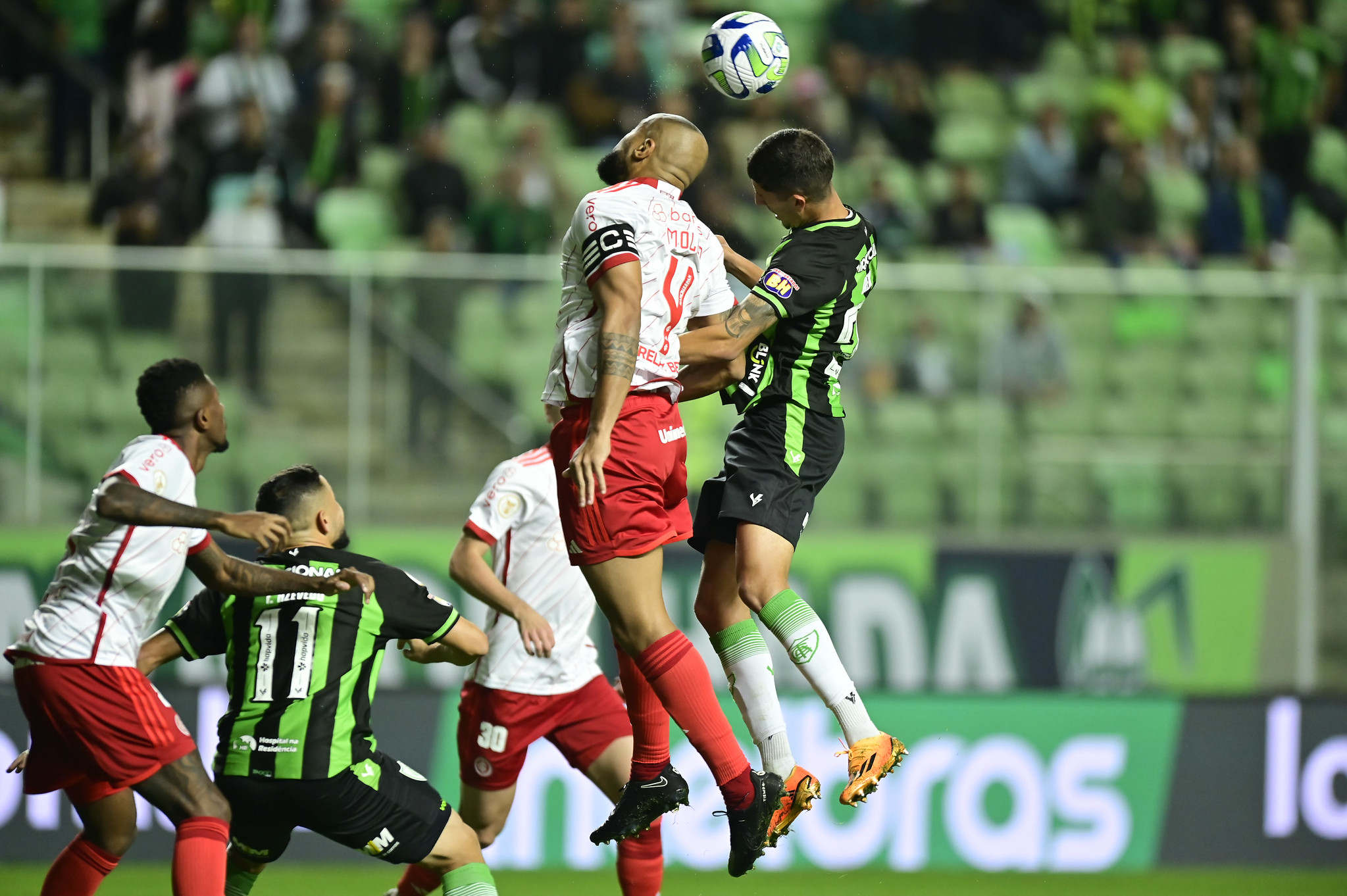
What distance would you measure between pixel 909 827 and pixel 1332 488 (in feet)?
13.8

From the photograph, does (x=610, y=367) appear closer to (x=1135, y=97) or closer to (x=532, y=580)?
(x=532, y=580)

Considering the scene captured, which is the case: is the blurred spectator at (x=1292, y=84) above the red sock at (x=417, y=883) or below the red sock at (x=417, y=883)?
above

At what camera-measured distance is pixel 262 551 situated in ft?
16.0

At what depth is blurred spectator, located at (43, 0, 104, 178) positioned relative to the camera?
1257 cm

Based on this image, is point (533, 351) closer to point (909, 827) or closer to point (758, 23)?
point (909, 827)

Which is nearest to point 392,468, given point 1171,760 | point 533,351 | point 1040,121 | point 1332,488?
point 533,351

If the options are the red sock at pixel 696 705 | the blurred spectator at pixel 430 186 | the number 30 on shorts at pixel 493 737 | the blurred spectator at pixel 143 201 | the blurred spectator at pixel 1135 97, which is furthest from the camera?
the blurred spectator at pixel 1135 97

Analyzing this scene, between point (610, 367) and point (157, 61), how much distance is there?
8792 mm

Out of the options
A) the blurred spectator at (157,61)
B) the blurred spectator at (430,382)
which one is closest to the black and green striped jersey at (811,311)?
the blurred spectator at (430,382)

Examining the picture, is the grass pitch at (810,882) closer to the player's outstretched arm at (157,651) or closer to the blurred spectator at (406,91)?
the player's outstretched arm at (157,651)

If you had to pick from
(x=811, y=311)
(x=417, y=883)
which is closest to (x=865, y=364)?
(x=811, y=311)

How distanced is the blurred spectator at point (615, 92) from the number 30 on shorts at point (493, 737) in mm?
7048

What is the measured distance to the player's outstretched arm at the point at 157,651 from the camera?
5.26 meters

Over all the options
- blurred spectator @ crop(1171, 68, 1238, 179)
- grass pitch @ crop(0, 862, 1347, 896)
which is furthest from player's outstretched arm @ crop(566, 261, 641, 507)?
blurred spectator @ crop(1171, 68, 1238, 179)
